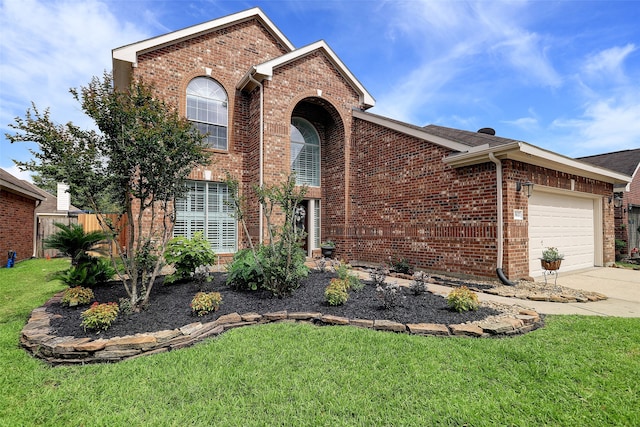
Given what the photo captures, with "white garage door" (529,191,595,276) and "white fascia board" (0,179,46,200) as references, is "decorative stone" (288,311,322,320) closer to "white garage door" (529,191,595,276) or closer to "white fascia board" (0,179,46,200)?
"white garage door" (529,191,595,276)

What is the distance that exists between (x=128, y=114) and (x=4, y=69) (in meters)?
6.61

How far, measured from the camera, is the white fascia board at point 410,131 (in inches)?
289

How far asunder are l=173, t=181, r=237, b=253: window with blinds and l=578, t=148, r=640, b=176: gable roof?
55.1 ft

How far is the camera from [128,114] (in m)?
4.12

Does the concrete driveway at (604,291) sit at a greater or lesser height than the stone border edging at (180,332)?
lesser

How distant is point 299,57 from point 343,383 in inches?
399

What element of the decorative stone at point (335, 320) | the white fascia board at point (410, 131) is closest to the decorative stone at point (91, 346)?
the decorative stone at point (335, 320)

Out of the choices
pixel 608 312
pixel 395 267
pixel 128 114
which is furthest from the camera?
pixel 395 267

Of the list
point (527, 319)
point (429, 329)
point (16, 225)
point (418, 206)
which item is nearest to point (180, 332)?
point (429, 329)

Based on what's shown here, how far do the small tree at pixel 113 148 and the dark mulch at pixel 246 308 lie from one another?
0.51m

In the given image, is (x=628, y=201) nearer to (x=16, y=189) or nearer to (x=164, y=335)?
(x=164, y=335)

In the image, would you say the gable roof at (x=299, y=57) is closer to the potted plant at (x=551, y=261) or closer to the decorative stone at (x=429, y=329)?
the potted plant at (x=551, y=261)

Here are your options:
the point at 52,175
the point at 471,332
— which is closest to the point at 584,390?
the point at 471,332

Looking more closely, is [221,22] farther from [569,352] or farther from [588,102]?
[588,102]
